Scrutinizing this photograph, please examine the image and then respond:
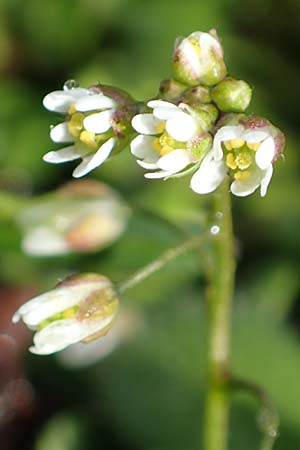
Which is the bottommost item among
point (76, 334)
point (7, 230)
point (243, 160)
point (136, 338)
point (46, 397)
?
point (46, 397)

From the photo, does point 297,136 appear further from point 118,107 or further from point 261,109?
point 118,107

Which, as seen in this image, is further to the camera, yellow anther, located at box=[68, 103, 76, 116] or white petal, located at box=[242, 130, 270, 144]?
yellow anther, located at box=[68, 103, 76, 116]

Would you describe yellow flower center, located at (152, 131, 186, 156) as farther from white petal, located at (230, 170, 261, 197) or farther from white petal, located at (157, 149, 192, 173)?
white petal, located at (230, 170, 261, 197)

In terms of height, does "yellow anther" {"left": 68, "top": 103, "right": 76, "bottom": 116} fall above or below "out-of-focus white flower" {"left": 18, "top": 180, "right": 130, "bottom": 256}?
above

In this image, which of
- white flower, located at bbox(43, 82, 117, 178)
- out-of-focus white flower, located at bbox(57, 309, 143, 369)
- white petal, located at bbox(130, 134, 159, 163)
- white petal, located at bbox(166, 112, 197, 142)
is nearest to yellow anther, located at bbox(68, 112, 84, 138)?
white flower, located at bbox(43, 82, 117, 178)

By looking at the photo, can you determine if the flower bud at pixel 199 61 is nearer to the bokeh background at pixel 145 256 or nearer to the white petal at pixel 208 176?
the white petal at pixel 208 176

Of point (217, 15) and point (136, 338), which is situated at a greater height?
point (217, 15)

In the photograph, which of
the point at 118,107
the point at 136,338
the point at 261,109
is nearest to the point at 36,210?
the point at 136,338
